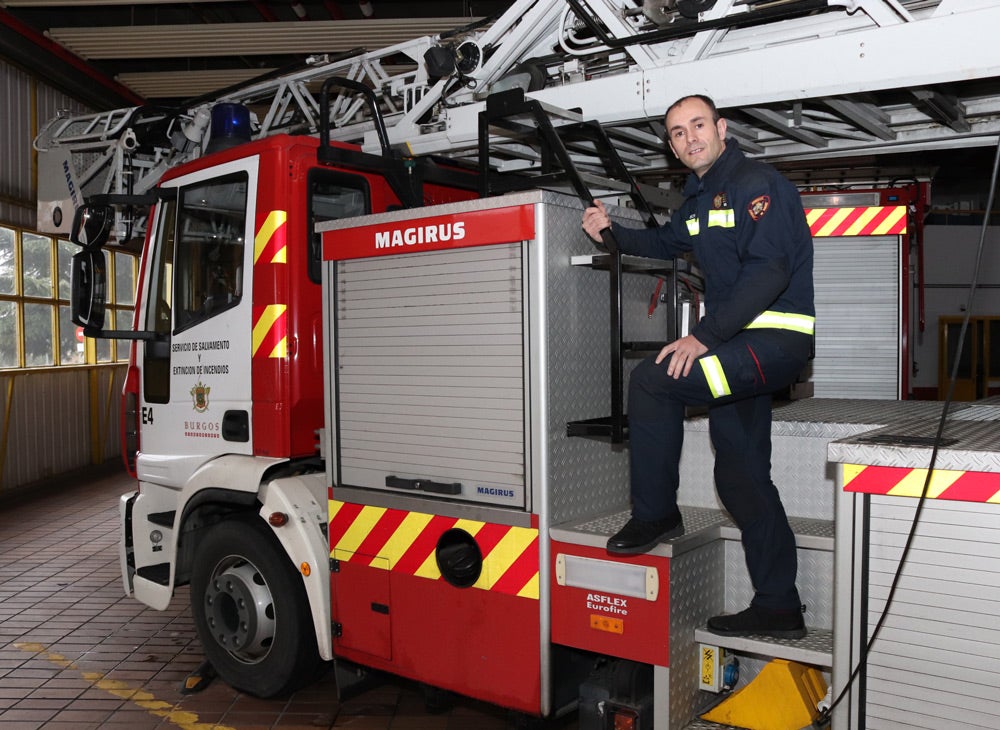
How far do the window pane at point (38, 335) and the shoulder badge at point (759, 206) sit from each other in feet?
36.8

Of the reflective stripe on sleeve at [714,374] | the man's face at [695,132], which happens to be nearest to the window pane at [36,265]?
the man's face at [695,132]

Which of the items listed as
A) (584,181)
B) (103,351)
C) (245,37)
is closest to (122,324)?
(103,351)

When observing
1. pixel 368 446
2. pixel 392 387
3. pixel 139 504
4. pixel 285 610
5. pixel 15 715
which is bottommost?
pixel 15 715

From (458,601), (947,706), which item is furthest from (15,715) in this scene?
(947,706)

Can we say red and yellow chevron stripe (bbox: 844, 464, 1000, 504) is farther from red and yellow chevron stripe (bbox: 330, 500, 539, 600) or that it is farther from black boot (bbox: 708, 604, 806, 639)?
red and yellow chevron stripe (bbox: 330, 500, 539, 600)

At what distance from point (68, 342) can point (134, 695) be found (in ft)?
31.0

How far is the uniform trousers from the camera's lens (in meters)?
3.12

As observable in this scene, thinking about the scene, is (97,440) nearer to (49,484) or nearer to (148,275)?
(49,484)

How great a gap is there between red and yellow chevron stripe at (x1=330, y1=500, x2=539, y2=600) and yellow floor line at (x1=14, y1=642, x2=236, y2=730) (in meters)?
1.19

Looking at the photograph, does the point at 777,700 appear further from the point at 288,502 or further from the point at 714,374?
the point at 288,502

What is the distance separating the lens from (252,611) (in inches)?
178

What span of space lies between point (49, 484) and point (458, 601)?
10205 mm

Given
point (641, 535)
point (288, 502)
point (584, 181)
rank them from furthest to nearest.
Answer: point (288, 502), point (584, 181), point (641, 535)

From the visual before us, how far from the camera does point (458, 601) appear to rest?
12.2ft
